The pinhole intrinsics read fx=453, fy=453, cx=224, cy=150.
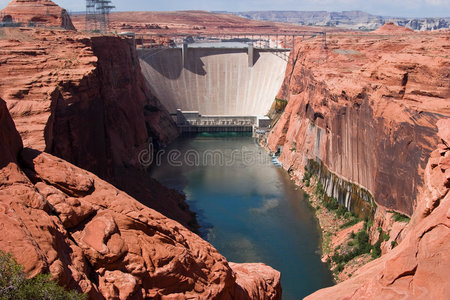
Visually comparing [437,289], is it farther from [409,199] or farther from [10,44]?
[10,44]

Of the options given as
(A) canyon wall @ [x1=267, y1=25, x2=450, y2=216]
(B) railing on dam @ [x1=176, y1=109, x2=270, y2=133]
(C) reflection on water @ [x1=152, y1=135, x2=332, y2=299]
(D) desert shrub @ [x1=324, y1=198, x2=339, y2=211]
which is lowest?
(C) reflection on water @ [x1=152, y1=135, x2=332, y2=299]

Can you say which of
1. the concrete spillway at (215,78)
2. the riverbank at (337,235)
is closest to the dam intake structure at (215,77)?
the concrete spillway at (215,78)

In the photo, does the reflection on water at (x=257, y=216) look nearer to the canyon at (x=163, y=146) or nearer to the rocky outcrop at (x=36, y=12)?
the canyon at (x=163, y=146)

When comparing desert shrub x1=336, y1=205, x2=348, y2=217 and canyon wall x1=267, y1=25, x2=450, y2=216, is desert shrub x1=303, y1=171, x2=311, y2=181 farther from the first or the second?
desert shrub x1=336, y1=205, x2=348, y2=217

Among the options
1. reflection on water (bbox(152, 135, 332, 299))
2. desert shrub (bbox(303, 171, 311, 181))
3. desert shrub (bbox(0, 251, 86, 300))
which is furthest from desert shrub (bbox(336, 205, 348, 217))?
→ desert shrub (bbox(0, 251, 86, 300))

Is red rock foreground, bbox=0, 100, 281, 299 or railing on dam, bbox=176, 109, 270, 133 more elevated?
red rock foreground, bbox=0, 100, 281, 299

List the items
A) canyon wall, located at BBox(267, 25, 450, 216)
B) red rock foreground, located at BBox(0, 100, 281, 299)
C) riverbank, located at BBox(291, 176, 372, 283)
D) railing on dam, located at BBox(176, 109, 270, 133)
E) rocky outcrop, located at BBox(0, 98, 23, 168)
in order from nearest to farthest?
red rock foreground, located at BBox(0, 100, 281, 299), rocky outcrop, located at BBox(0, 98, 23, 168), canyon wall, located at BBox(267, 25, 450, 216), riverbank, located at BBox(291, 176, 372, 283), railing on dam, located at BBox(176, 109, 270, 133)
